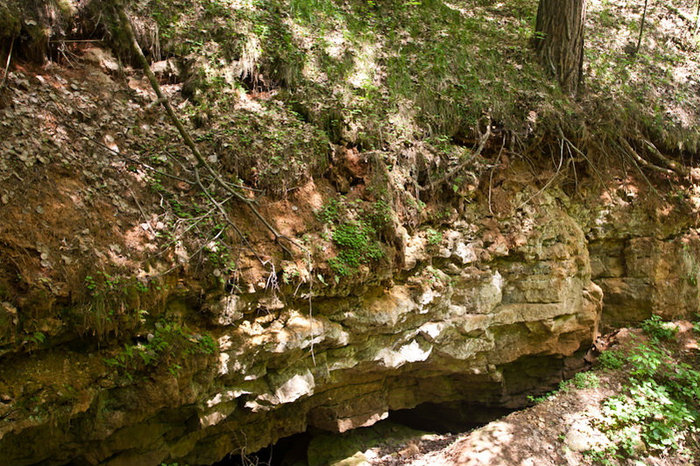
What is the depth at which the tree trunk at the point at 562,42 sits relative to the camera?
736 centimetres

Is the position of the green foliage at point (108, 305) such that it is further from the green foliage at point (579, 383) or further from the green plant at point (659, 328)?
the green plant at point (659, 328)

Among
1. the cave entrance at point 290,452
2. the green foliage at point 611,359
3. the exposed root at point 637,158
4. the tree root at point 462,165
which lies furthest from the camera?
the exposed root at point 637,158

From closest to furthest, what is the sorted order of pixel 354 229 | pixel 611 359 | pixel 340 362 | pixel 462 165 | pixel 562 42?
pixel 354 229
pixel 340 362
pixel 462 165
pixel 611 359
pixel 562 42

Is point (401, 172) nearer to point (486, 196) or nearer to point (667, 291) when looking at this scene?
point (486, 196)

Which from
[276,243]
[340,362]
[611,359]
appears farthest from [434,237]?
[611,359]

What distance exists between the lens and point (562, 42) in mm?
7473

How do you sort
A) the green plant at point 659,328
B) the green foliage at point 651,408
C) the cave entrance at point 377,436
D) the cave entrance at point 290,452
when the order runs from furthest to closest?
1. the green plant at point 659,328
2. the cave entrance at point 290,452
3. the cave entrance at point 377,436
4. the green foliage at point 651,408

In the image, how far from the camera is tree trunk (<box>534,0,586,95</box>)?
7.36m

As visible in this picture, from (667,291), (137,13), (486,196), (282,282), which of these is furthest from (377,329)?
(667,291)

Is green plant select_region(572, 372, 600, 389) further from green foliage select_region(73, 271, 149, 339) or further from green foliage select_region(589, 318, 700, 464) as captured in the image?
green foliage select_region(73, 271, 149, 339)

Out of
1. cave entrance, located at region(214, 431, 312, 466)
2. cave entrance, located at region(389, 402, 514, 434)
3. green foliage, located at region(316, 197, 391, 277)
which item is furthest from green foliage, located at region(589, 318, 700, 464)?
cave entrance, located at region(214, 431, 312, 466)

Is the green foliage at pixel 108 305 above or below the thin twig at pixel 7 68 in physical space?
below

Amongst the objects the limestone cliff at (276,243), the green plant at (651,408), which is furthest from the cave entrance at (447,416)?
the green plant at (651,408)

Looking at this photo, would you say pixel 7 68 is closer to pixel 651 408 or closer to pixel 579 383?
→ pixel 579 383
